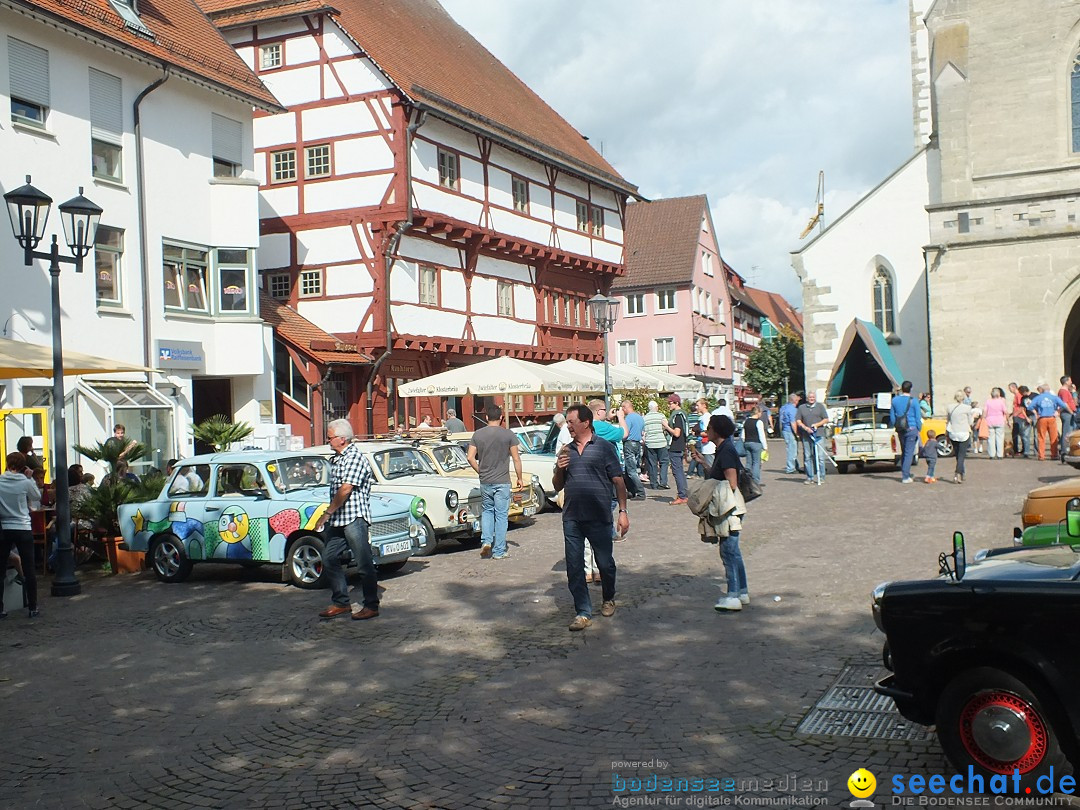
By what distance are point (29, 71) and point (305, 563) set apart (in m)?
13.0

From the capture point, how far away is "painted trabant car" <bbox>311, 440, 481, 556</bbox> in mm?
13727

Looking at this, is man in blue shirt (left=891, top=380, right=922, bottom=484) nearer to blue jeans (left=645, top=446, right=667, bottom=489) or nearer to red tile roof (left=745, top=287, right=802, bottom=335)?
blue jeans (left=645, top=446, right=667, bottom=489)

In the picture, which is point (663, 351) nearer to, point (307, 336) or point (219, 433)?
point (307, 336)

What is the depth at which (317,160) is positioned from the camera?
29172 mm

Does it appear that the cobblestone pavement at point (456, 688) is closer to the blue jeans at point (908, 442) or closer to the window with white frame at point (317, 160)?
the blue jeans at point (908, 442)

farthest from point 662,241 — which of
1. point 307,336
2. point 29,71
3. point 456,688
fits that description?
point 456,688

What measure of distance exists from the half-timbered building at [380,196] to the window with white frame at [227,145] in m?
4.07

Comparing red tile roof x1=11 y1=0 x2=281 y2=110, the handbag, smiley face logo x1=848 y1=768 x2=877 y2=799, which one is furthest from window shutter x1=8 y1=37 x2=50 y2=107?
smiley face logo x1=848 y1=768 x2=877 y2=799

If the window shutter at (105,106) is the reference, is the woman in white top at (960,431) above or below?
below

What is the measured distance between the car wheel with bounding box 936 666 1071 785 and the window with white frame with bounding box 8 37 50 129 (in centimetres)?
1944

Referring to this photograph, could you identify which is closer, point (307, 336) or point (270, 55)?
point (307, 336)

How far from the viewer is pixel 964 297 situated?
29.2m

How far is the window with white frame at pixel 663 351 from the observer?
179 feet

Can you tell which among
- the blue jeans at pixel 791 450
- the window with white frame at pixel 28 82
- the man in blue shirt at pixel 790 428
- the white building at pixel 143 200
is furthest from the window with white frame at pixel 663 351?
the window with white frame at pixel 28 82
